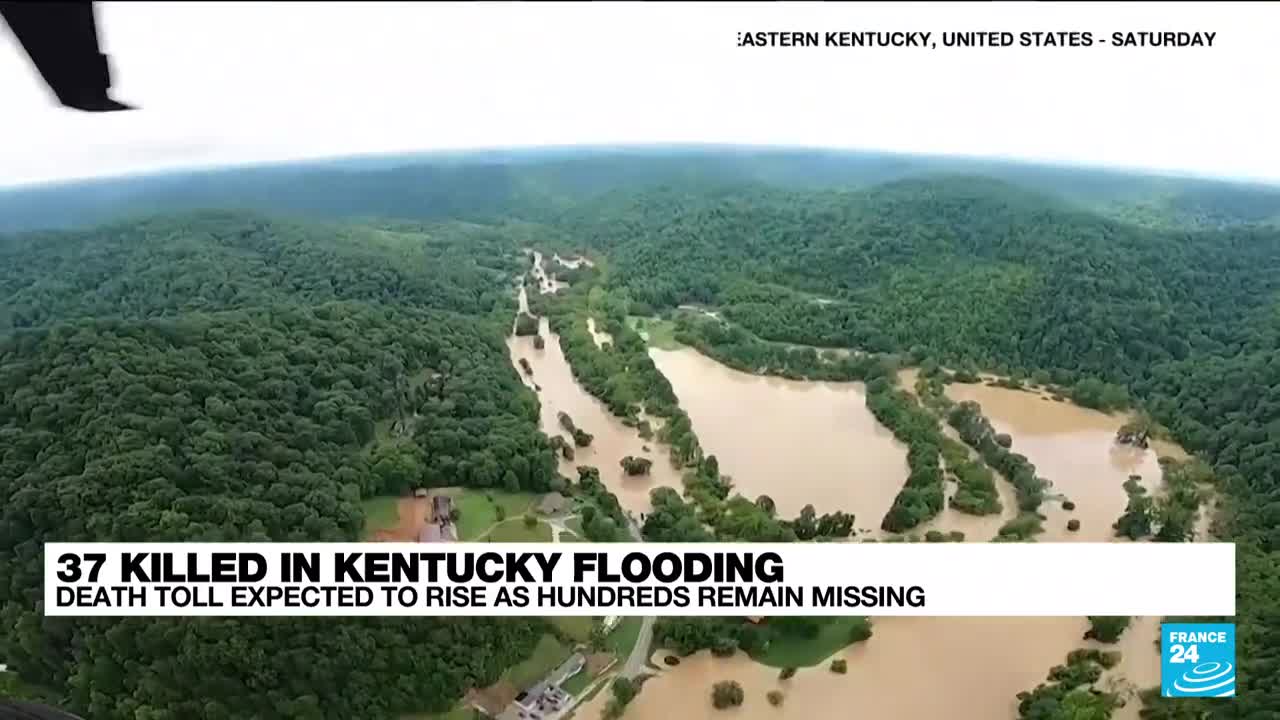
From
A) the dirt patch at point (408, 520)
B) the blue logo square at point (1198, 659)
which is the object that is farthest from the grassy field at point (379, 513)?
the blue logo square at point (1198, 659)

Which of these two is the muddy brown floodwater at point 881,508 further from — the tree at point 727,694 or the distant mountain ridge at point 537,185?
the distant mountain ridge at point 537,185

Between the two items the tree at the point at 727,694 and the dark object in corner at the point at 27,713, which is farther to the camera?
the tree at the point at 727,694

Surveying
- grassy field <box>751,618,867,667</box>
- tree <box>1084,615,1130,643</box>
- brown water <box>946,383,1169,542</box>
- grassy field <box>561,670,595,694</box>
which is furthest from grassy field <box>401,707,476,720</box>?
brown water <box>946,383,1169,542</box>

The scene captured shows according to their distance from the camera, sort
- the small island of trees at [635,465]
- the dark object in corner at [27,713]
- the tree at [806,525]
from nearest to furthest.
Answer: the dark object in corner at [27,713] → the tree at [806,525] → the small island of trees at [635,465]

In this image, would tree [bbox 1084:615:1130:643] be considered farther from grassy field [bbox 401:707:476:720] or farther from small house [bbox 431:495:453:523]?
small house [bbox 431:495:453:523]

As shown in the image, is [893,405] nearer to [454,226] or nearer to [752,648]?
[752,648]

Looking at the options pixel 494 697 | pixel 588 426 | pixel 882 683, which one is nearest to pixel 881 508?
pixel 882 683
